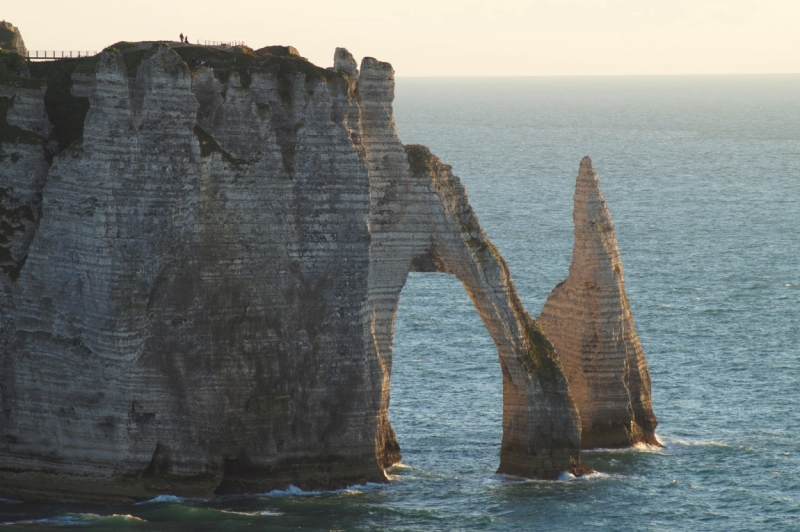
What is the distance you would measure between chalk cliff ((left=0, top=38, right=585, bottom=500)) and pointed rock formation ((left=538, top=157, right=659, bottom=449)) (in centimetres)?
941

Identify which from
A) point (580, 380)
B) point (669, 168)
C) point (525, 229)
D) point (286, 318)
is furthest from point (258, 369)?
point (669, 168)

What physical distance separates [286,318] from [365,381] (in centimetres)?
401

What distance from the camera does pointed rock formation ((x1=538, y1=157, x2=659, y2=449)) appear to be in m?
64.2

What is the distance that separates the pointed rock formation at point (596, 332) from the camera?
211 feet

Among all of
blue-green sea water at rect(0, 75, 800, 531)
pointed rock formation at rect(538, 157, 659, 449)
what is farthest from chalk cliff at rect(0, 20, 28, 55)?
pointed rock formation at rect(538, 157, 659, 449)

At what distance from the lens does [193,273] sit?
55.5m

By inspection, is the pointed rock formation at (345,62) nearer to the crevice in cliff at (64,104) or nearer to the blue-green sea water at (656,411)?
the crevice in cliff at (64,104)

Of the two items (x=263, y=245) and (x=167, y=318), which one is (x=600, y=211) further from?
(x=167, y=318)

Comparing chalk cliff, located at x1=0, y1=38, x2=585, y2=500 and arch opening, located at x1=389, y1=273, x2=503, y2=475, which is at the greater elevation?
chalk cliff, located at x1=0, y1=38, x2=585, y2=500

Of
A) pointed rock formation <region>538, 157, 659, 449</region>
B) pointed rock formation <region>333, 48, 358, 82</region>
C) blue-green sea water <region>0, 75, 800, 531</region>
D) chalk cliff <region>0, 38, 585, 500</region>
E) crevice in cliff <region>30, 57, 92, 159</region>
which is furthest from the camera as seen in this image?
pointed rock formation <region>538, 157, 659, 449</region>

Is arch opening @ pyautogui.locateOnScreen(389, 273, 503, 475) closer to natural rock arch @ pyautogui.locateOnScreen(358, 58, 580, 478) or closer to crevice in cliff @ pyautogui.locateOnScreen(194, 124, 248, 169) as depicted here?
natural rock arch @ pyautogui.locateOnScreen(358, 58, 580, 478)

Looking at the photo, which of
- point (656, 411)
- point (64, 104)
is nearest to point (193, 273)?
point (64, 104)

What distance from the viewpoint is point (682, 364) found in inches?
3135

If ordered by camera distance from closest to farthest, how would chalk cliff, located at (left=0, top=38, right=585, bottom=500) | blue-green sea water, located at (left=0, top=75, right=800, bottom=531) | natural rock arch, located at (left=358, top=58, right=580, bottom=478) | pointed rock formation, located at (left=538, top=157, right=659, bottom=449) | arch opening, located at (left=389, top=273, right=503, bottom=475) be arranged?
chalk cliff, located at (left=0, top=38, right=585, bottom=500), blue-green sea water, located at (left=0, top=75, right=800, bottom=531), natural rock arch, located at (left=358, top=58, right=580, bottom=478), pointed rock formation, located at (left=538, top=157, right=659, bottom=449), arch opening, located at (left=389, top=273, right=503, bottom=475)
